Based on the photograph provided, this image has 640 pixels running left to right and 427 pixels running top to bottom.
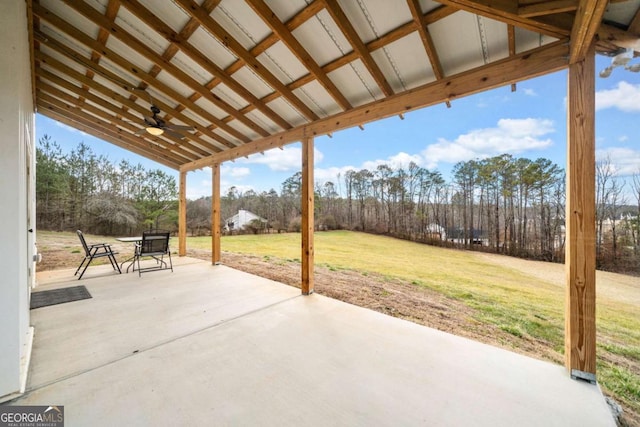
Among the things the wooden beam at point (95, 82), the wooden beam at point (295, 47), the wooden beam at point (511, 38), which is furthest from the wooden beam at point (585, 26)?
the wooden beam at point (95, 82)

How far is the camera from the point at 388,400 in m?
1.50

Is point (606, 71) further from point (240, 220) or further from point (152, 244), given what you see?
point (240, 220)

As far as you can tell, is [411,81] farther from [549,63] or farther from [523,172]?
[523,172]

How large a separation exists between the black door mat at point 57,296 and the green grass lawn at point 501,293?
15.1 feet

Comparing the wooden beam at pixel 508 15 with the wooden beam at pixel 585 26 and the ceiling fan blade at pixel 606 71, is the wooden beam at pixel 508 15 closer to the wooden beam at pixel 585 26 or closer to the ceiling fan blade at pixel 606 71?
the wooden beam at pixel 585 26

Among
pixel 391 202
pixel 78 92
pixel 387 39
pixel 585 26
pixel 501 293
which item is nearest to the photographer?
pixel 585 26

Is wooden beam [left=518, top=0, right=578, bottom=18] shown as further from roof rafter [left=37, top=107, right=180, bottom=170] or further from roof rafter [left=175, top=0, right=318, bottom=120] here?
roof rafter [left=37, top=107, right=180, bottom=170]

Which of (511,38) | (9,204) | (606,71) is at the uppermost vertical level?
(511,38)

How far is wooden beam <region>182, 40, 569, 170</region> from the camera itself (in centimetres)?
183

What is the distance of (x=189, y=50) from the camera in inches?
104

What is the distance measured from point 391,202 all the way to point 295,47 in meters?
8.85

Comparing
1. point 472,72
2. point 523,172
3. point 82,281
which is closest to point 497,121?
point 523,172

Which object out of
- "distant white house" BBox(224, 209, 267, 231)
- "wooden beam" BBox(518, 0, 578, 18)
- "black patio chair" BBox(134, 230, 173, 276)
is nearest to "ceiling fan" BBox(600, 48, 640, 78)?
"wooden beam" BBox(518, 0, 578, 18)

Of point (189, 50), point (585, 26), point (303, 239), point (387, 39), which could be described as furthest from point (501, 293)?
point (189, 50)
